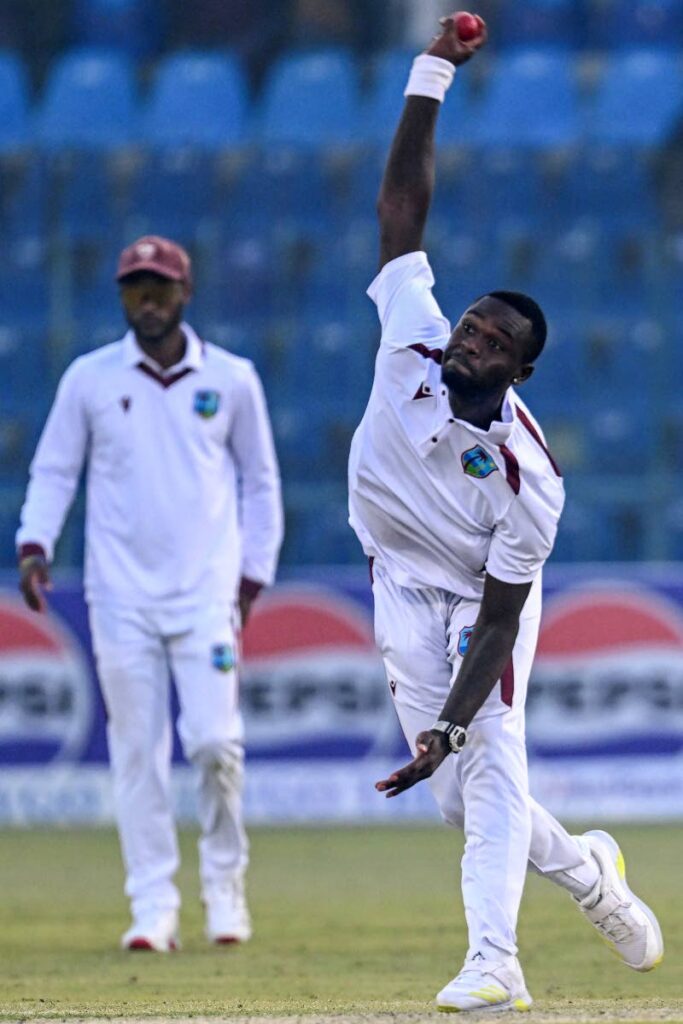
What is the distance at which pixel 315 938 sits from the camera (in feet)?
22.6

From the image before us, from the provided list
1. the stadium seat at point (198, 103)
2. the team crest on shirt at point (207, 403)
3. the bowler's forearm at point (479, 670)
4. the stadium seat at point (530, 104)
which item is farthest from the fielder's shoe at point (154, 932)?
the stadium seat at point (530, 104)

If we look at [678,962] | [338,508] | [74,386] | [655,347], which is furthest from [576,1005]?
[655,347]

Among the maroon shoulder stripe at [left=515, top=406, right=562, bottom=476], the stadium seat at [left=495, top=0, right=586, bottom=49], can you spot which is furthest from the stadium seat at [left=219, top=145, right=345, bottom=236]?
the maroon shoulder stripe at [left=515, top=406, right=562, bottom=476]

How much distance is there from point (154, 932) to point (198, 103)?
31.1 ft

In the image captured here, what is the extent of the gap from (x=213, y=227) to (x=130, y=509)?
7.57 metres

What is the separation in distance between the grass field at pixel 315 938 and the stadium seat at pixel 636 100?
618 cm

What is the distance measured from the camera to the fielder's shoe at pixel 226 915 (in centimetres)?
667

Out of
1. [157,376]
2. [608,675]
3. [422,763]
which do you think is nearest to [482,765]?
[422,763]

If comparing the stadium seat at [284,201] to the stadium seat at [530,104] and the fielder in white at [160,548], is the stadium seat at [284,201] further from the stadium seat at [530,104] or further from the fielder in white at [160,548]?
the fielder in white at [160,548]

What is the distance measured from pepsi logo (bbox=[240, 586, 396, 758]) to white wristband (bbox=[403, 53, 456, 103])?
5852 millimetres

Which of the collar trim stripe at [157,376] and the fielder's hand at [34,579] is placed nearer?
the fielder's hand at [34,579]

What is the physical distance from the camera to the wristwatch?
14.9 feet

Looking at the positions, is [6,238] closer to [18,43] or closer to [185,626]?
[18,43]

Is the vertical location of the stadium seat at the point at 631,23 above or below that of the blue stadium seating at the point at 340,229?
above
